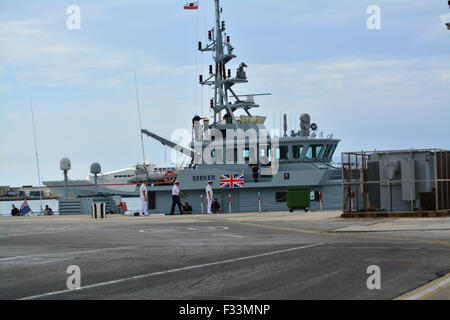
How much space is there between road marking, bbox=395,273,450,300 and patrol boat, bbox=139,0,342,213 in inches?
1099

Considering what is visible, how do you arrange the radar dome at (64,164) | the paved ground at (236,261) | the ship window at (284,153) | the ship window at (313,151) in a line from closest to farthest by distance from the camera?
the paved ground at (236,261), the radar dome at (64,164), the ship window at (284,153), the ship window at (313,151)

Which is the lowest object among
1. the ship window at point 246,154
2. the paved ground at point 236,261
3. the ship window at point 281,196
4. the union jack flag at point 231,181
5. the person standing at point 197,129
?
the ship window at point 281,196

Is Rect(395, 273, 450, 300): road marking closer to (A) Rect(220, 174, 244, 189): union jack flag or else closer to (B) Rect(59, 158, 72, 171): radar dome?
(A) Rect(220, 174, 244, 189): union jack flag

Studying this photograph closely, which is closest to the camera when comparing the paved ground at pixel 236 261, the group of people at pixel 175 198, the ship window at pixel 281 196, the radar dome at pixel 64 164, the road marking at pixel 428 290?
the road marking at pixel 428 290

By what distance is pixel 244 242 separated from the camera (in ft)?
50.1

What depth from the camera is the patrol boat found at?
37094 mm

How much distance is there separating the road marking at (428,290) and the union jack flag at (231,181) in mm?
28337

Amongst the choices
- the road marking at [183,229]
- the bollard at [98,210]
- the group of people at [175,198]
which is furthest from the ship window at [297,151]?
the road marking at [183,229]

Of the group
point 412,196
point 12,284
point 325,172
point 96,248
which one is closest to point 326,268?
point 12,284

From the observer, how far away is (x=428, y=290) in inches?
311

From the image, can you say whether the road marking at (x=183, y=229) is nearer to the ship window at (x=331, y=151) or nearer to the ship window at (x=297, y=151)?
the ship window at (x=297, y=151)

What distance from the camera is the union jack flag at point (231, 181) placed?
3700cm

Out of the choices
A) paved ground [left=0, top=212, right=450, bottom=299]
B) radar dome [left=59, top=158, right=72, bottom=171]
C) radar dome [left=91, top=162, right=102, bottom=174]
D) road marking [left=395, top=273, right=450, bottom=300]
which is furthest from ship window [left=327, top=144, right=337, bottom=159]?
road marking [left=395, top=273, right=450, bottom=300]
